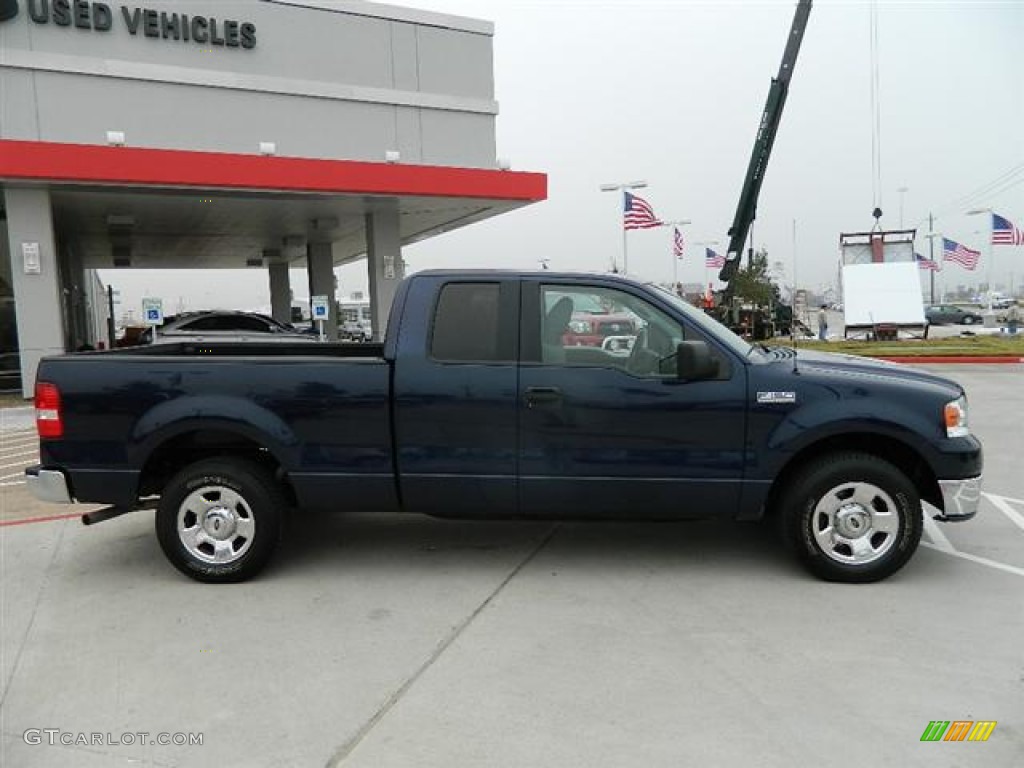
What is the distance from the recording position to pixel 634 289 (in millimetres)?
4812

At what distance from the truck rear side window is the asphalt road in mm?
1401

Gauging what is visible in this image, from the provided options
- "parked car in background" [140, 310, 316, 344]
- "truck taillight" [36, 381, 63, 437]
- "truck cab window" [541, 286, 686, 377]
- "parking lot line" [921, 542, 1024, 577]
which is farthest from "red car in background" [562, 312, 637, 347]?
"parked car in background" [140, 310, 316, 344]

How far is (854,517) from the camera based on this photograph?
181 inches

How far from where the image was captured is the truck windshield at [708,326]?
472 cm

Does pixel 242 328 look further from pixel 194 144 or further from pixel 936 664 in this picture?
pixel 936 664

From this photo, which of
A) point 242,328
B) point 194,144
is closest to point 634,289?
point 242,328

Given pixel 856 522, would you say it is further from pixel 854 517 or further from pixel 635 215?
pixel 635 215

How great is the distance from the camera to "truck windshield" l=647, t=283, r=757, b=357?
15.5 ft

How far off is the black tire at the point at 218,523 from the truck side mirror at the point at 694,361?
2.61 metres

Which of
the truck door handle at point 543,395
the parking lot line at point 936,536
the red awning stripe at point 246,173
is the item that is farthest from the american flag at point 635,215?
the truck door handle at point 543,395

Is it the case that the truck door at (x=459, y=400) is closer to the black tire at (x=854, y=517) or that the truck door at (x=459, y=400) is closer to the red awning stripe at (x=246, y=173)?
the black tire at (x=854, y=517)

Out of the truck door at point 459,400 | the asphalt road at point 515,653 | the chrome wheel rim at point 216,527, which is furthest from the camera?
the chrome wheel rim at point 216,527

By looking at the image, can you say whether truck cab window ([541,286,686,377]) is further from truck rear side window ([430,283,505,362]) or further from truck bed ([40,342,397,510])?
truck bed ([40,342,397,510])

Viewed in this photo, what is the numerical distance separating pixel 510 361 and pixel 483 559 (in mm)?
1412
